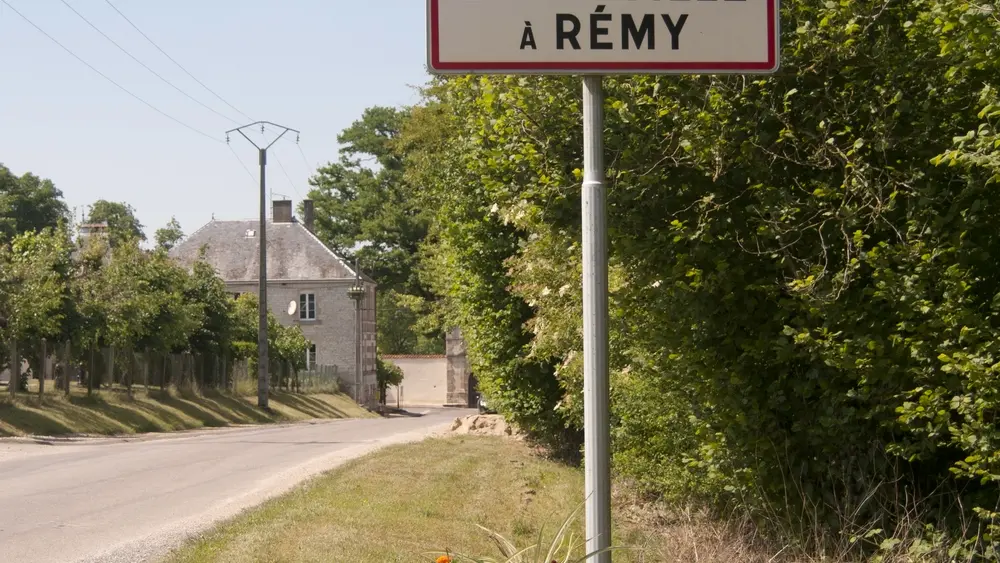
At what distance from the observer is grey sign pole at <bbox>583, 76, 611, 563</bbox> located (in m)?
3.62

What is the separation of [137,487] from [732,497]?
8016mm

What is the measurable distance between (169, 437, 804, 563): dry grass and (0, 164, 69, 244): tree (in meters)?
72.3

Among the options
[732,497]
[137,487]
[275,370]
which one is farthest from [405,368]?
[732,497]

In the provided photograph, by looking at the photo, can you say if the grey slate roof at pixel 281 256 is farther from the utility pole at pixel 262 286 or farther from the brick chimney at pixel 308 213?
the utility pole at pixel 262 286

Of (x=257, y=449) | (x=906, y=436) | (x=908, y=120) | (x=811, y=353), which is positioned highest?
(x=908, y=120)

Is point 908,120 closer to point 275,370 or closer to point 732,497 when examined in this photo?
point 732,497

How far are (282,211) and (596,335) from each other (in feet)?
211

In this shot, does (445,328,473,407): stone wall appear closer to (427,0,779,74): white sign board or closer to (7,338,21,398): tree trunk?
(7,338,21,398): tree trunk

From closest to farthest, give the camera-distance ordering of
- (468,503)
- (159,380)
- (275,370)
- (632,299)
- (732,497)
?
(632,299)
(732,497)
(468,503)
(159,380)
(275,370)

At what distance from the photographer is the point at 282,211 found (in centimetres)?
6631

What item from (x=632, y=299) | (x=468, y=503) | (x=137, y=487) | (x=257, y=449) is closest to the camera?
(x=632, y=299)

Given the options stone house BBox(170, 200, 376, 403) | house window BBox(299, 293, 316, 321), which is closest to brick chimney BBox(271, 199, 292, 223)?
stone house BBox(170, 200, 376, 403)

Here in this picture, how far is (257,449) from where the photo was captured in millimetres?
20797

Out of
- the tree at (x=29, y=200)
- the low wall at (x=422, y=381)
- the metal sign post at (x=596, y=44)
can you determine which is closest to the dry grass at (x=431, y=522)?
the metal sign post at (x=596, y=44)
